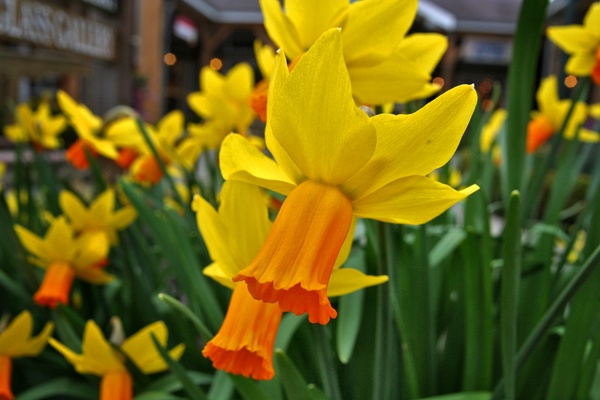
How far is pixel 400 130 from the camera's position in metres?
0.28

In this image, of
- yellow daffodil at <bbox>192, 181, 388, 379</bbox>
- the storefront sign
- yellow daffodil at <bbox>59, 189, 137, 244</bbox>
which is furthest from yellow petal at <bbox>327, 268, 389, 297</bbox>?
the storefront sign

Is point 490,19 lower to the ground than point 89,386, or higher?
higher

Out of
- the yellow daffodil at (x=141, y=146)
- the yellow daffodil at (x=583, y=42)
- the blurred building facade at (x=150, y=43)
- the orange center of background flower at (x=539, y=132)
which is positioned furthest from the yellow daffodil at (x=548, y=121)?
the blurred building facade at (x=150, y=43)

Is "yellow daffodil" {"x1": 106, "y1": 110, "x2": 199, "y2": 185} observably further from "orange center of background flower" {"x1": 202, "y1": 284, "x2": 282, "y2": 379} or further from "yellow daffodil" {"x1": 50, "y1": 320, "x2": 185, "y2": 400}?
"orange center of background flower" {"x1": 202, "y1": 284, "x2": 282, "y2": 379}

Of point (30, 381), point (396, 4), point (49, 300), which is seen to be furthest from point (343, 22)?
point (30, 381)

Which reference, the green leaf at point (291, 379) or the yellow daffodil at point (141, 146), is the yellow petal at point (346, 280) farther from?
the yellow daffodil at point (141, 146)

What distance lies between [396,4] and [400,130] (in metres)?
0.16

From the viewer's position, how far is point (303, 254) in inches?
11.2

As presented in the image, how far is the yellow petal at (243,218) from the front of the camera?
37cm

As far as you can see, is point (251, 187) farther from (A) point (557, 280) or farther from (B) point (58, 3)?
(B) point (58, 3)

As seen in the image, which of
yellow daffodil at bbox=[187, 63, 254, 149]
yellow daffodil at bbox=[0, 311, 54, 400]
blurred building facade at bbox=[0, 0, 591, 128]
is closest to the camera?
yellow daffodil at bbox=[0, 311, 54, 400]

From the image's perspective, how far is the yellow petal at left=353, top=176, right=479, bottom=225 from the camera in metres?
0.30

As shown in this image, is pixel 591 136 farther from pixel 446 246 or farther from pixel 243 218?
pixel 243 218

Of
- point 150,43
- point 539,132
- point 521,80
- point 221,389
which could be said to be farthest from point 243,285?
point 150,43
